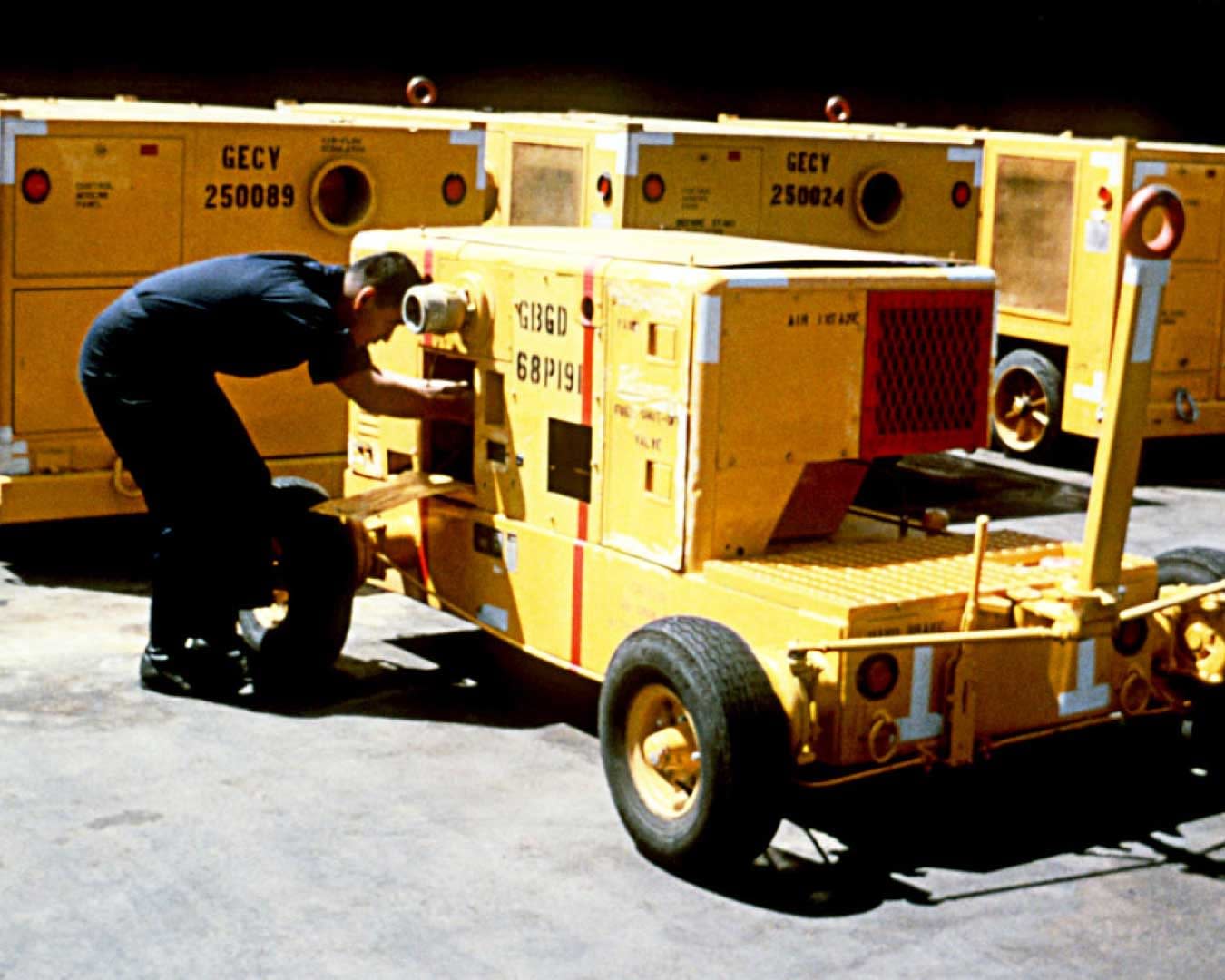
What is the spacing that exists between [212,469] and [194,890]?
194 centimetres

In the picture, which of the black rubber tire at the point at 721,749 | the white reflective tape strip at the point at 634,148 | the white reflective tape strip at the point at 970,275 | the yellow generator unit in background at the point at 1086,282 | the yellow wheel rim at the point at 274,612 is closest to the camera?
the black rubber tire at the point at 721,749

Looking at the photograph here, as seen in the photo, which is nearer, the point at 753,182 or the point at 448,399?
the point at 448,399

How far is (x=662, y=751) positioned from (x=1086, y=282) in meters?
6.88

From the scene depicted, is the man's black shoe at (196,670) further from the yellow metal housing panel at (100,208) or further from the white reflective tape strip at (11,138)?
the white reflective tape strip at (11,138)

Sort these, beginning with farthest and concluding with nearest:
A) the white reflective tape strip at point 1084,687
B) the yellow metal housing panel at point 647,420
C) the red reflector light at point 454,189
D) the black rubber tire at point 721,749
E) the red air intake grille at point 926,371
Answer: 1. the red reflector light at point 454,189
2. the red air intake grille at point 926,371
3. the yellow metal housing panel at point 647,420
4. the white reflective tape strip at point 1084,687
5. the black rubber tire at point 721,749

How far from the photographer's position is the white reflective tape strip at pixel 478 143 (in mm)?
9789

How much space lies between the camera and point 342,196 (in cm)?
959

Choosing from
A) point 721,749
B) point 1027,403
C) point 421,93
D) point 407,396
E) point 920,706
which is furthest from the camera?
point 421,93

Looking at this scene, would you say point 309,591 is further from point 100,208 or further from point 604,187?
point 604,187

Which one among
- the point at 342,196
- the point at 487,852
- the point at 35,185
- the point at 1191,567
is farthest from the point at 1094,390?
the point at 487,852

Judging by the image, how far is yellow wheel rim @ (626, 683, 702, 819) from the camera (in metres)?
5.53

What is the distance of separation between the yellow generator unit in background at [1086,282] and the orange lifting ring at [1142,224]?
5722 mm

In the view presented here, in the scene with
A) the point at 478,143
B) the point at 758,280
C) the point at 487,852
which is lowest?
the point at 487,852

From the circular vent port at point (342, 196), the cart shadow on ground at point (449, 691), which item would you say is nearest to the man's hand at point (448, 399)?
the cart shadow on ground at point (449, 691)
